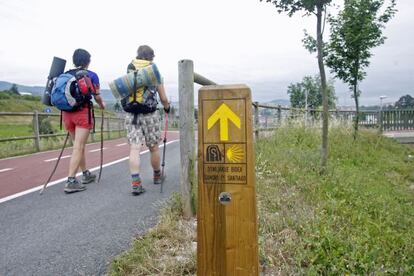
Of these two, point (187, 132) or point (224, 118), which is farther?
point (187, 132)

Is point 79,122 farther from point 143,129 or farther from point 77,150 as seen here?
point 143,129

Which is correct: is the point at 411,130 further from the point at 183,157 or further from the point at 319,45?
the point at 183,157

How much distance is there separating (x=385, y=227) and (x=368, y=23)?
8.70m

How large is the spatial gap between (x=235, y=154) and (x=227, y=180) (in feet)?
0.44

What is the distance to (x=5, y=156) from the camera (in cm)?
899

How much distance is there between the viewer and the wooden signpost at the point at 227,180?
5.37 ft

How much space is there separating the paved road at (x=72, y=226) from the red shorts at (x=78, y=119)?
0.87 metres

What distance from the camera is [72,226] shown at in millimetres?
3129

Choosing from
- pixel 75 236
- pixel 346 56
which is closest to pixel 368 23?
pixel 346 56

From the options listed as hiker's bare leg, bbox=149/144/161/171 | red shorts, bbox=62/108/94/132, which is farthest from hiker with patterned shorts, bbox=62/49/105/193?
hiker's bare leg, bbox=149/144/161/171

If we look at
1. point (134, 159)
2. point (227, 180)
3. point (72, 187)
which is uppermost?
point (227, 180)

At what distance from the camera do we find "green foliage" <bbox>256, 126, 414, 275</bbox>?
89.4 inches

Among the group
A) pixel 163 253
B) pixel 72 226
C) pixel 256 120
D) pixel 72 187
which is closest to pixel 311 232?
pixel 163 253

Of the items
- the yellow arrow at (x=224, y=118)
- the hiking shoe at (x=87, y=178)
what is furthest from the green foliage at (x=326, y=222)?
the hiking shoe at (x=87, y=178)
